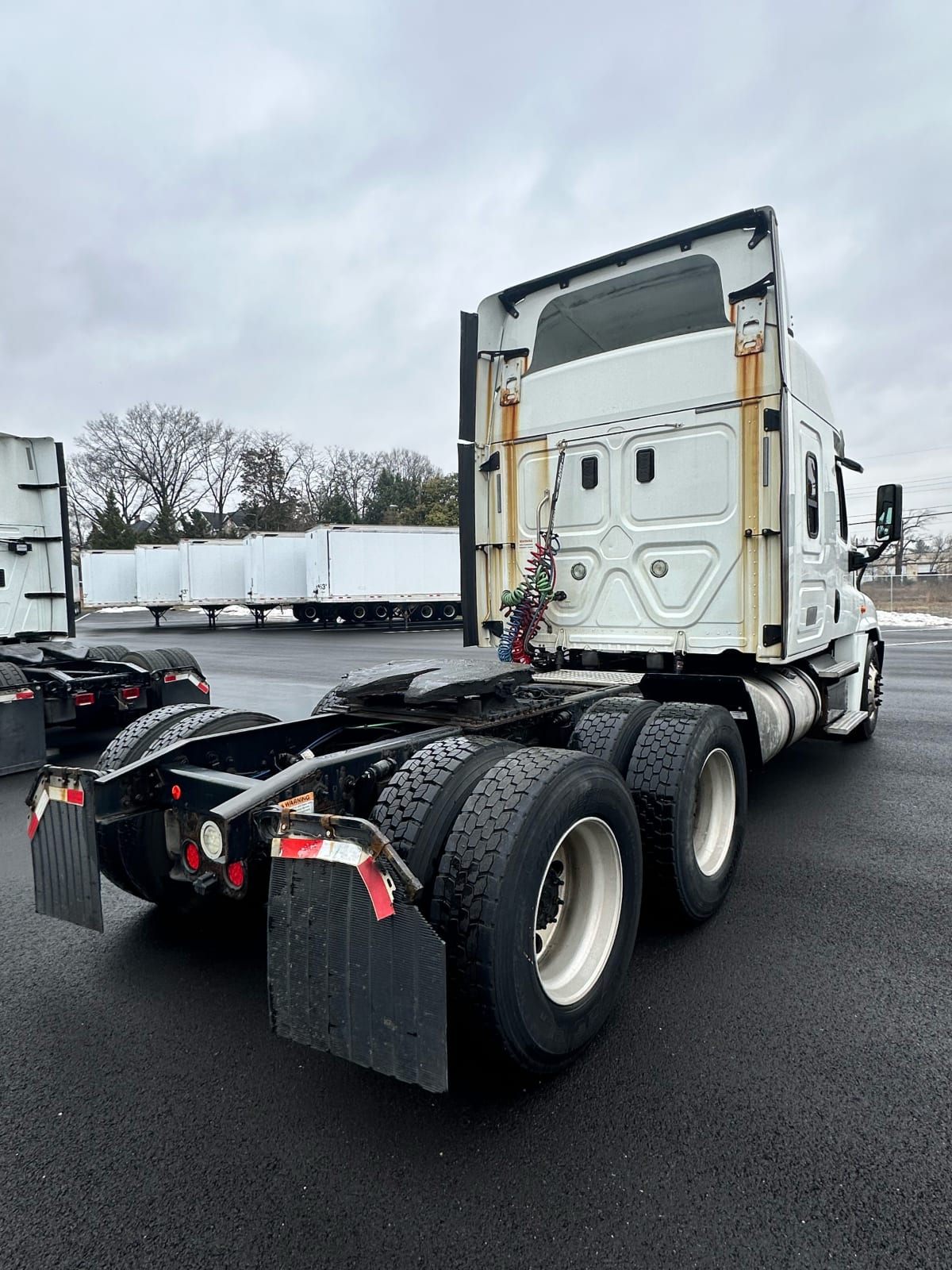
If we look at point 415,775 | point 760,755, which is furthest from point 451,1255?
point 760,755

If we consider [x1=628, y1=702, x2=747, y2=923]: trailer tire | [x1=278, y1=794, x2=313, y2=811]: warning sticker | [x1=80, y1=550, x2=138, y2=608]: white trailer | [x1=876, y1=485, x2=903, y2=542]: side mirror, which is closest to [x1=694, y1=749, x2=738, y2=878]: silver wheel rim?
[x1=628, y1=702, x2=747, y2=923]: trailer tire

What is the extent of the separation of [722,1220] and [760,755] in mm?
3222

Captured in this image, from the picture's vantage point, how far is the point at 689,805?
133 inches

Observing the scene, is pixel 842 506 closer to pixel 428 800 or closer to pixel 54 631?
pixel 428 800

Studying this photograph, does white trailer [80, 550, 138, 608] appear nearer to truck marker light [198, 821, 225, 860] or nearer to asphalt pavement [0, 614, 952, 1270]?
asphalt pavement [0, 614, 952, 1270]

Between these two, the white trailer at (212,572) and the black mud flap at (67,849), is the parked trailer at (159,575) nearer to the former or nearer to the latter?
the white trailer at (212,572)

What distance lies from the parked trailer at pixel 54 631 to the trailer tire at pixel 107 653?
0.01 metres

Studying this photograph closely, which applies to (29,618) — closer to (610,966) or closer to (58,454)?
(58,454)

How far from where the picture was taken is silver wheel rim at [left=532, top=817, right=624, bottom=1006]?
258 centimetres

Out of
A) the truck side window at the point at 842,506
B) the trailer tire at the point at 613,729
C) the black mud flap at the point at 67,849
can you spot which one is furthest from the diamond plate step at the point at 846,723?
the black mud flap at the point at 67,849

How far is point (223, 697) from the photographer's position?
10.6 m

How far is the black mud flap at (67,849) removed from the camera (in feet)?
8.75

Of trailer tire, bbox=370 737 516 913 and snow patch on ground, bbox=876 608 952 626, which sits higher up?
trailer tire, bbox=370 737 516 913

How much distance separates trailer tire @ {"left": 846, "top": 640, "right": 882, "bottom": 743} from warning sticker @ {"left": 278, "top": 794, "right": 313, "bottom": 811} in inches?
237
